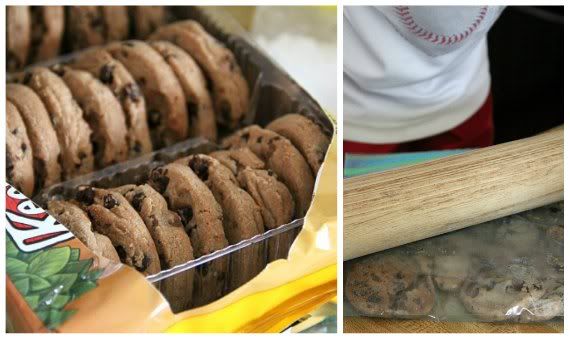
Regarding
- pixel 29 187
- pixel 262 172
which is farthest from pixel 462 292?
pixel 29 187

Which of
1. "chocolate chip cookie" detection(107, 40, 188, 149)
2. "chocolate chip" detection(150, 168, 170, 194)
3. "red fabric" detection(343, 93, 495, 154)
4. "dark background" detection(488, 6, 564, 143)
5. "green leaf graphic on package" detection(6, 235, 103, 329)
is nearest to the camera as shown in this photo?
"green leaf graphic on package" detection(6, 235, 103, 329)

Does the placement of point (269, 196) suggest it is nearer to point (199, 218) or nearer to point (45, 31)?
point (199, 218)

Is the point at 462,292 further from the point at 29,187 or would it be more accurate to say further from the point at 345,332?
the point at 29,187

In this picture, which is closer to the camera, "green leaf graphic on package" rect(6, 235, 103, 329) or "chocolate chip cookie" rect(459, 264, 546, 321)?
"green leaf graphic on package" rect(6, 235, 103, 329)

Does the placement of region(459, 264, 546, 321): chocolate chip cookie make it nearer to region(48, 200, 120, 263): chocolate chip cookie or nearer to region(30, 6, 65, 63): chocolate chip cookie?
region(48, 200, 120, 263): chocolate chip cookie

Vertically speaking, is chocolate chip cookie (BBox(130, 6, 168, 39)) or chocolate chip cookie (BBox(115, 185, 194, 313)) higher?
chocolate chip cookie (BBox(130, 6, 168, 39))

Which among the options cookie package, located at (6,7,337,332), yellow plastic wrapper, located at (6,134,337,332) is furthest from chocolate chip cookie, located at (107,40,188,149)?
yellow plastic wrapper, located at (6,134,337,332)
